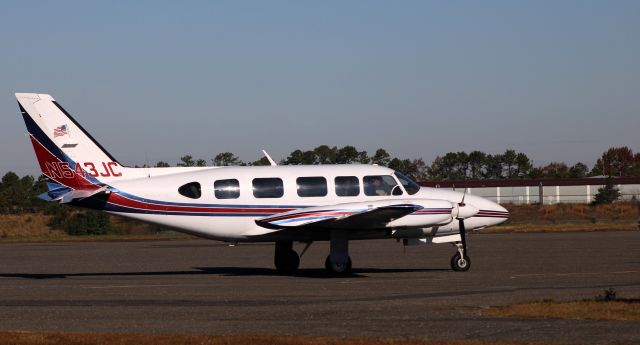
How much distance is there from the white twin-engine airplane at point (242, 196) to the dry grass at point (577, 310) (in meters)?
8.29

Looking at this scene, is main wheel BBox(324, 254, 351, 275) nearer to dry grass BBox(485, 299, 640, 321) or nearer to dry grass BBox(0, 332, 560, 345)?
dry grass BBox(485, 299, 640, 321)

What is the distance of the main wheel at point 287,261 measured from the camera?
27578 mm

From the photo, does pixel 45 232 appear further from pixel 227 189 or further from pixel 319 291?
pixel 319 291

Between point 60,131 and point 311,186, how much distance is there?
6443mm

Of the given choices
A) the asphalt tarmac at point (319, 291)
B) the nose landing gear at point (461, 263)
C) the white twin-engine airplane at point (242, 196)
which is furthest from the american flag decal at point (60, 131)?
the nose landing gear at point (461, 263)

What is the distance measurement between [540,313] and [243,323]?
4607 millimetres

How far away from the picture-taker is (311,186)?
26469mm

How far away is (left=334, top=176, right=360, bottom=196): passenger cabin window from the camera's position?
2650cm


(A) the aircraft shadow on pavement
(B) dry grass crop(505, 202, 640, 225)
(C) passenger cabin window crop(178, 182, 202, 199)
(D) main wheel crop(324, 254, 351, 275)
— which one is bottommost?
(A) the aircraft shadow on pavement

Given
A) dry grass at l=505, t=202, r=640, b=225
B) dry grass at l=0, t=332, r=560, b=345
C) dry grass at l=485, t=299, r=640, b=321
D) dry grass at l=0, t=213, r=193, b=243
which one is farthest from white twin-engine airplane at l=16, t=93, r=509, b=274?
dry grass at l=505, t=202, r=640, b=225

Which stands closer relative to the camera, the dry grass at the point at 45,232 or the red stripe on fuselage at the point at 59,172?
the red stripe on fuselage at the point at 59,172

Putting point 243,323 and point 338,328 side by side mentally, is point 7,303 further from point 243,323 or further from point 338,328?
point 338,328

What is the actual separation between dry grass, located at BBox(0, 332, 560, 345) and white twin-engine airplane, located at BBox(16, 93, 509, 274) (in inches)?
456

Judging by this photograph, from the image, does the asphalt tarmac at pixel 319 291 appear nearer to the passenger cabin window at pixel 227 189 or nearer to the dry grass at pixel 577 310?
the dry grass at pixel 577 310
